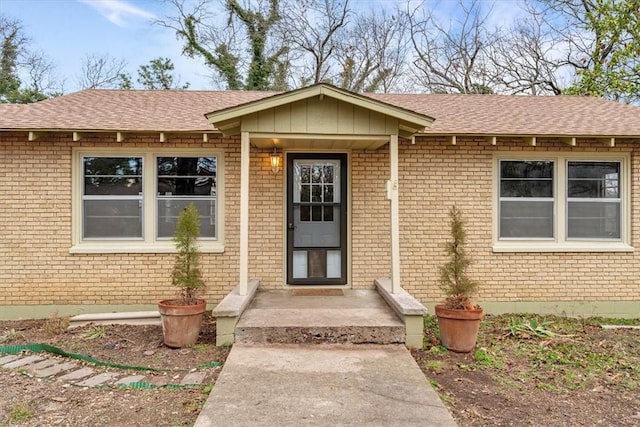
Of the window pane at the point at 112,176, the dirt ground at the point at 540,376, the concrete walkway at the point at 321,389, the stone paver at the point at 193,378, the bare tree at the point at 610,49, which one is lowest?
the dirt ground at the point at 540,376

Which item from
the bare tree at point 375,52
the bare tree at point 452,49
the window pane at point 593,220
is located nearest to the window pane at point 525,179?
the window pane at point 593,220

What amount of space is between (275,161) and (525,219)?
4.29m

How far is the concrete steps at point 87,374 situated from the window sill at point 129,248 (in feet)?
6.56

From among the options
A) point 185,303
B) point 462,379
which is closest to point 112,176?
point 185,303

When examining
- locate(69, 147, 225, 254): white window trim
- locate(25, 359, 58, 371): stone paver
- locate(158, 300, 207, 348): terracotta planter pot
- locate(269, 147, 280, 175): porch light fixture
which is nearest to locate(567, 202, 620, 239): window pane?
locate(269, 147, 280, 175): porch light fixture

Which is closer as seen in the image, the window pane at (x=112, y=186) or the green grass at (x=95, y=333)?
the green grass at (x=95, y=333)

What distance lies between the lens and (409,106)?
782 cm

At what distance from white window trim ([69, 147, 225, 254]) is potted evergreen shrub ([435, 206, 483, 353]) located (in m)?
3.51

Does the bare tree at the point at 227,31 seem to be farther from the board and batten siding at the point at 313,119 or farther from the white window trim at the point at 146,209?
the board and batten siding at the point at 313,119

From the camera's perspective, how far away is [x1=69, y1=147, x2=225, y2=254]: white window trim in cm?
636

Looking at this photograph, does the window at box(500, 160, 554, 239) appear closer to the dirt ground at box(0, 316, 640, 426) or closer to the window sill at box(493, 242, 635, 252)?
the window sill at box(493, 242, 635, 252)

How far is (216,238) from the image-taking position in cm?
658

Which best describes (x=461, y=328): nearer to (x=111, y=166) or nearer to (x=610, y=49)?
(x=111, y=166)

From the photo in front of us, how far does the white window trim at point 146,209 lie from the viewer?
20.9 feet
